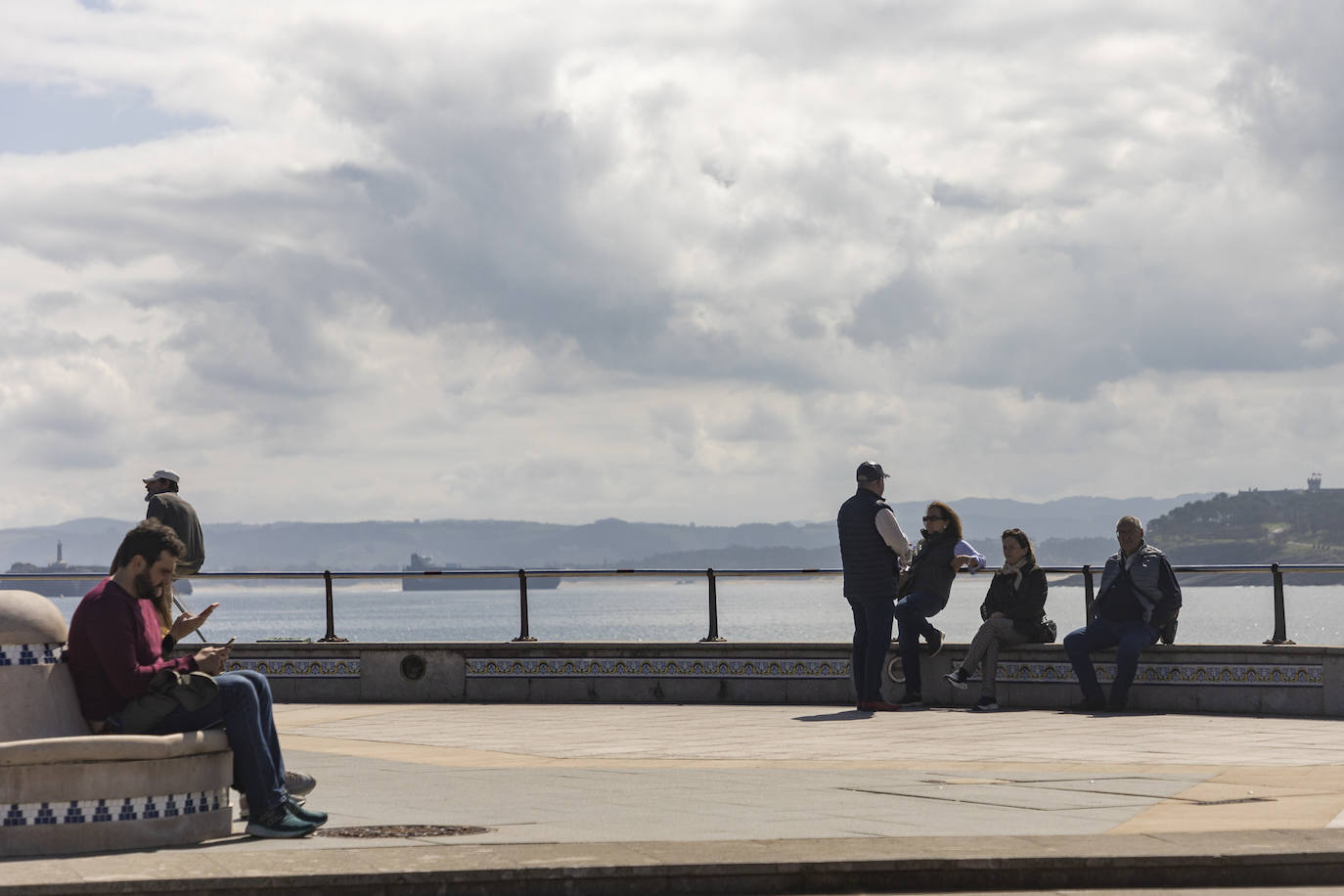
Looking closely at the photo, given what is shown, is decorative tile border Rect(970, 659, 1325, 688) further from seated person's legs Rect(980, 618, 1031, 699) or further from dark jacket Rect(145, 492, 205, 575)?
dark jacket Rect(145, 492, 205, 575)

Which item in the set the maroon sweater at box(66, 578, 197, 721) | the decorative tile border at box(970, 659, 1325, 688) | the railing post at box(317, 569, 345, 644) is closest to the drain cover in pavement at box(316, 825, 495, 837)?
the maroon sweater at box(66, 578, 197, 721)

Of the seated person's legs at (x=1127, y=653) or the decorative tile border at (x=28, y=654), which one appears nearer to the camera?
the decorative tile border at (x=28, y=654)

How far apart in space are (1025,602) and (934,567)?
2.86 feet

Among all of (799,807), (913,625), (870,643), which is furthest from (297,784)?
(913,625)

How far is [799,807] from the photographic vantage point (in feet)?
28.1

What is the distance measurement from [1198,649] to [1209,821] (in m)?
6.93

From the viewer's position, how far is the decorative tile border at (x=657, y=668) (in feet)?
53.5

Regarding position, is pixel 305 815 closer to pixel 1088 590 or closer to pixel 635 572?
pixel 635 572

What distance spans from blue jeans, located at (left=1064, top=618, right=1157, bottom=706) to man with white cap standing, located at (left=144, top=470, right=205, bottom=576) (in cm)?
699

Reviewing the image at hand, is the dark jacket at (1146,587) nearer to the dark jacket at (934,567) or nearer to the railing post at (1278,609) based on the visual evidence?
the railing post at (1278,609)

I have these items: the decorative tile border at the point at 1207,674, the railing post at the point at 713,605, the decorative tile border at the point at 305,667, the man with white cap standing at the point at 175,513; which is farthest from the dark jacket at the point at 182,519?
the decorative tile border at the point at 1207,674

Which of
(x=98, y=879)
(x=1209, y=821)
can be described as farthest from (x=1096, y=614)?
(x=98, y=879)

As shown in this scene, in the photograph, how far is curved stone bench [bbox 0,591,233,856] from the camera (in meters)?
7.30

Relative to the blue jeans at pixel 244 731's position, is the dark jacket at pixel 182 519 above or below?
above
